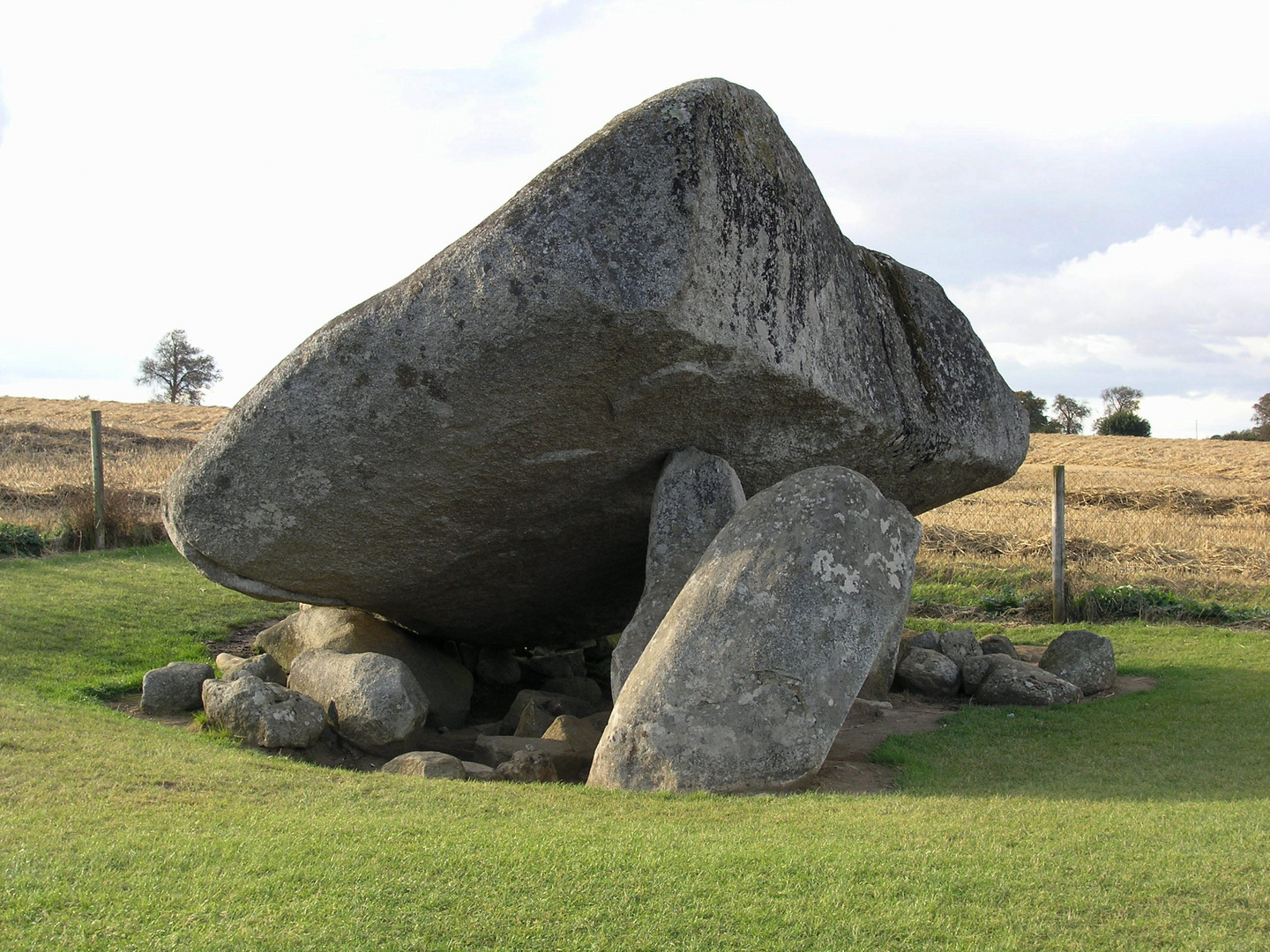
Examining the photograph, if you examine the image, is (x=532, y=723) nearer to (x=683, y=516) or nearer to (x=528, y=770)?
(x=528, y=770)

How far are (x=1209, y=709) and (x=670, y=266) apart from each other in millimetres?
5690

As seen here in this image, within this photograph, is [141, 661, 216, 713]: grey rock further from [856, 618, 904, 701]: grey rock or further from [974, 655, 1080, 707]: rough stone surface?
[974, 655, 1080, 707]: rough stone surface

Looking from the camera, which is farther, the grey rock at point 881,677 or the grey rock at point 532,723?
the grey rock at point 881,677

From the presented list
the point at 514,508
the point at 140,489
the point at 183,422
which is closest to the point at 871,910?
the point at 514,508

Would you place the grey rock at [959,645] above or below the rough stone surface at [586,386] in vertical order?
below

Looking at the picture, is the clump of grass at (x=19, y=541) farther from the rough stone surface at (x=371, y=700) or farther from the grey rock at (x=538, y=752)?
the grey rock at (x=538, y=752)

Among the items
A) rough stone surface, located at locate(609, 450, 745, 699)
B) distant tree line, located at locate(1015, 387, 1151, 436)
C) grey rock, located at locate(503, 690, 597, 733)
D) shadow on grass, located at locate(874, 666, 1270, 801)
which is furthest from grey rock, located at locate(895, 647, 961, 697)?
distant tree line, located at locate(1015, 387, 1151, 436)

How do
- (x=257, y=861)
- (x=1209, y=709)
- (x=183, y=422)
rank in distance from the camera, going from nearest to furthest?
(x=257, y=861) < (x=1209, y=709) < (x=183, y=422)

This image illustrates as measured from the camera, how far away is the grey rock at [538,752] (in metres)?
6.81

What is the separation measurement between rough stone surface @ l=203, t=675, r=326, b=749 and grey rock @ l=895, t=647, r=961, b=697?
5321 millimetres

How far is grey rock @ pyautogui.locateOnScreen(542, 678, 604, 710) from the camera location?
10203 mm

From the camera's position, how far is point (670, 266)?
6.18 m

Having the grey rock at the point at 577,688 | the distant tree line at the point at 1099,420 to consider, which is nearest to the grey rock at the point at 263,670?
the grey rock at the point at 577,688

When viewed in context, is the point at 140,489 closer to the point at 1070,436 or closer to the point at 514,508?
the point at 514,508
